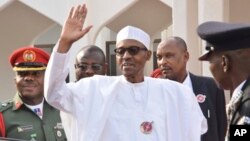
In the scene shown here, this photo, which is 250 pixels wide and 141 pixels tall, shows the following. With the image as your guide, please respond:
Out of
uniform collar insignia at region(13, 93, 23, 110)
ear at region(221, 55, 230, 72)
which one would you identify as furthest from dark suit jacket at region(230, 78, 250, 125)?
uniform collar insignia at region(13, 93, 23, 110)

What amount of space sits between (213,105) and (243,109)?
2.03m

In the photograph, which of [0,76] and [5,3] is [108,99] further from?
[0,76]

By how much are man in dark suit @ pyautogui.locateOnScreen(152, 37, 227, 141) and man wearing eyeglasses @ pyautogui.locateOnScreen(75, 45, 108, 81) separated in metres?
0.44

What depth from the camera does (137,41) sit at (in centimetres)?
355

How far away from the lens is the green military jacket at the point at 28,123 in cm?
375

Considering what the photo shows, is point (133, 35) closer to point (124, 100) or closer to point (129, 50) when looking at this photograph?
point (129, 50)

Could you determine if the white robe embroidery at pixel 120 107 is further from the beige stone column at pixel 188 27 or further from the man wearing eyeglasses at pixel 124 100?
the beige stone column at pixel 188 27

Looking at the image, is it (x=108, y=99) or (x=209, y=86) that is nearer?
(x=108, y=99)

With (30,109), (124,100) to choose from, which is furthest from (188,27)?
(124,100)

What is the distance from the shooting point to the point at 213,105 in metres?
4.45

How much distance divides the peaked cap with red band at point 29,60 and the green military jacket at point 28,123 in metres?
0.21

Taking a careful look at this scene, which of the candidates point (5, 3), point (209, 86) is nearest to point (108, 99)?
point (209, 86)

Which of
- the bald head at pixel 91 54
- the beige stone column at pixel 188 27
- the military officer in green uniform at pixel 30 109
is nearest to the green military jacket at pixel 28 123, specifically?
the military officer in green uniform at pixel 30 109

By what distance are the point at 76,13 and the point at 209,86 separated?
1514 millimetres
